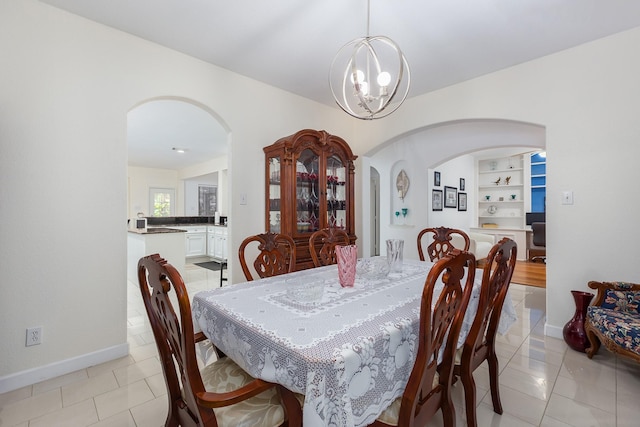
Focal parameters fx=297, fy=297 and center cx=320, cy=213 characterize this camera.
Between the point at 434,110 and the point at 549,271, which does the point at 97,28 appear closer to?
the point at 434,110

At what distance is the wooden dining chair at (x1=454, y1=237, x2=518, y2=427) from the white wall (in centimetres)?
241

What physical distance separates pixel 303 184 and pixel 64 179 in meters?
1.95

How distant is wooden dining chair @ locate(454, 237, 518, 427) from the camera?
1.29m

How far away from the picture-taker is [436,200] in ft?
18.6

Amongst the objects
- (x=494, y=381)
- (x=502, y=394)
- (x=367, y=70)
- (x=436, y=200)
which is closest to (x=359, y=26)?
(x=367, y=70)

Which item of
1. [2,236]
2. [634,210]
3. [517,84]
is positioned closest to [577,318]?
[634,210]

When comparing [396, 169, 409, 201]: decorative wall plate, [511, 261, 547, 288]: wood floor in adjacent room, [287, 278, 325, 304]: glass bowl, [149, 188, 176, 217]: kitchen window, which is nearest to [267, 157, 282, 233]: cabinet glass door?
[287, 278, 325, 304]: glass bowl

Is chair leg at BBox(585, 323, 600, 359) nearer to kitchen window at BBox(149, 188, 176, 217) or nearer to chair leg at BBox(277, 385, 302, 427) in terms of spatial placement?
chair leg at BBox(277, 385, 302, 427)

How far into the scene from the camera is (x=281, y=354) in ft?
3.07

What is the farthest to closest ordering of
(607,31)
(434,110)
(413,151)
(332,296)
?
(413,151) → (434,110) → (607,31) → (332,296)

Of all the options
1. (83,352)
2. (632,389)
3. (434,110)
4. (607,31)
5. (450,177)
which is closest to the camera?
(632,389)

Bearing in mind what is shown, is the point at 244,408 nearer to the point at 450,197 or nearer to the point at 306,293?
the point at 306,293

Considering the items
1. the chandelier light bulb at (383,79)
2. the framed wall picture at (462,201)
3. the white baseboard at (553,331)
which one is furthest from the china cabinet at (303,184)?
the framed wall picture at (462,201)

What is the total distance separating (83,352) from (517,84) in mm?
4255
